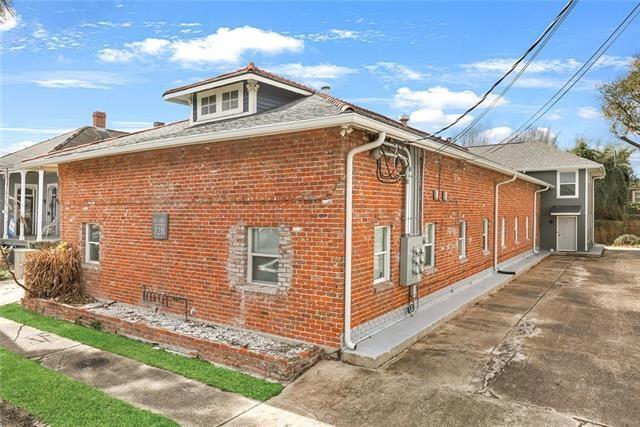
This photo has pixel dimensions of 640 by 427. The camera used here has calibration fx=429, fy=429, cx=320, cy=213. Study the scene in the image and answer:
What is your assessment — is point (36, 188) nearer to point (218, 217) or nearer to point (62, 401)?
point (218, 217)

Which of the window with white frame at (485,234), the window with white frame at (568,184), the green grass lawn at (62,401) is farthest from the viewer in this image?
the window with white frame at (568,184)

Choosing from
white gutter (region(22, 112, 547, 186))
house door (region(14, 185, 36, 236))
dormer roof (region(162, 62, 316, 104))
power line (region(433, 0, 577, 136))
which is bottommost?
house door (region(14, 185, 36, 236))

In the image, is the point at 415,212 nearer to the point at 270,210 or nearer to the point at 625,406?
the point at 270,210

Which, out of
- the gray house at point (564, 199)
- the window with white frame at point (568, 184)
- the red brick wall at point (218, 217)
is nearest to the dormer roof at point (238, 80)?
the red brick wall at point (218, 217)

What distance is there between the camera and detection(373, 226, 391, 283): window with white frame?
768cm

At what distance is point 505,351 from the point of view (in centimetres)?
694

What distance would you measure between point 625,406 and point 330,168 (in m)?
4.81

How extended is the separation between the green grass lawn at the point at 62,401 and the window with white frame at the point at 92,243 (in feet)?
15.6

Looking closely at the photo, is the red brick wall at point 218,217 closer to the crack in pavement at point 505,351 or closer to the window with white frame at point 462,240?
the crack in pavement at point 505,351

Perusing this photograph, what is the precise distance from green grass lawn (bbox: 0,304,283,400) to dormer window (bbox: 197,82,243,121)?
17.5 ft

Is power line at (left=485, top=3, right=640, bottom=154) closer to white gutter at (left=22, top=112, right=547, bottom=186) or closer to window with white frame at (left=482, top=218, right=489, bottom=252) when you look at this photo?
white gutter at (left=22, top=112, right=547, bottom=186)

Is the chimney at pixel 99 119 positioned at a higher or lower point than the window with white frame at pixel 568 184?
higher

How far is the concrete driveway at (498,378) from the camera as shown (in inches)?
191

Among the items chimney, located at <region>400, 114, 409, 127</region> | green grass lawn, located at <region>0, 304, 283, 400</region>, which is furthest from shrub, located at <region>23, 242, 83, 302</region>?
chimney, located at <region>400, 114, 409, 127</region>
